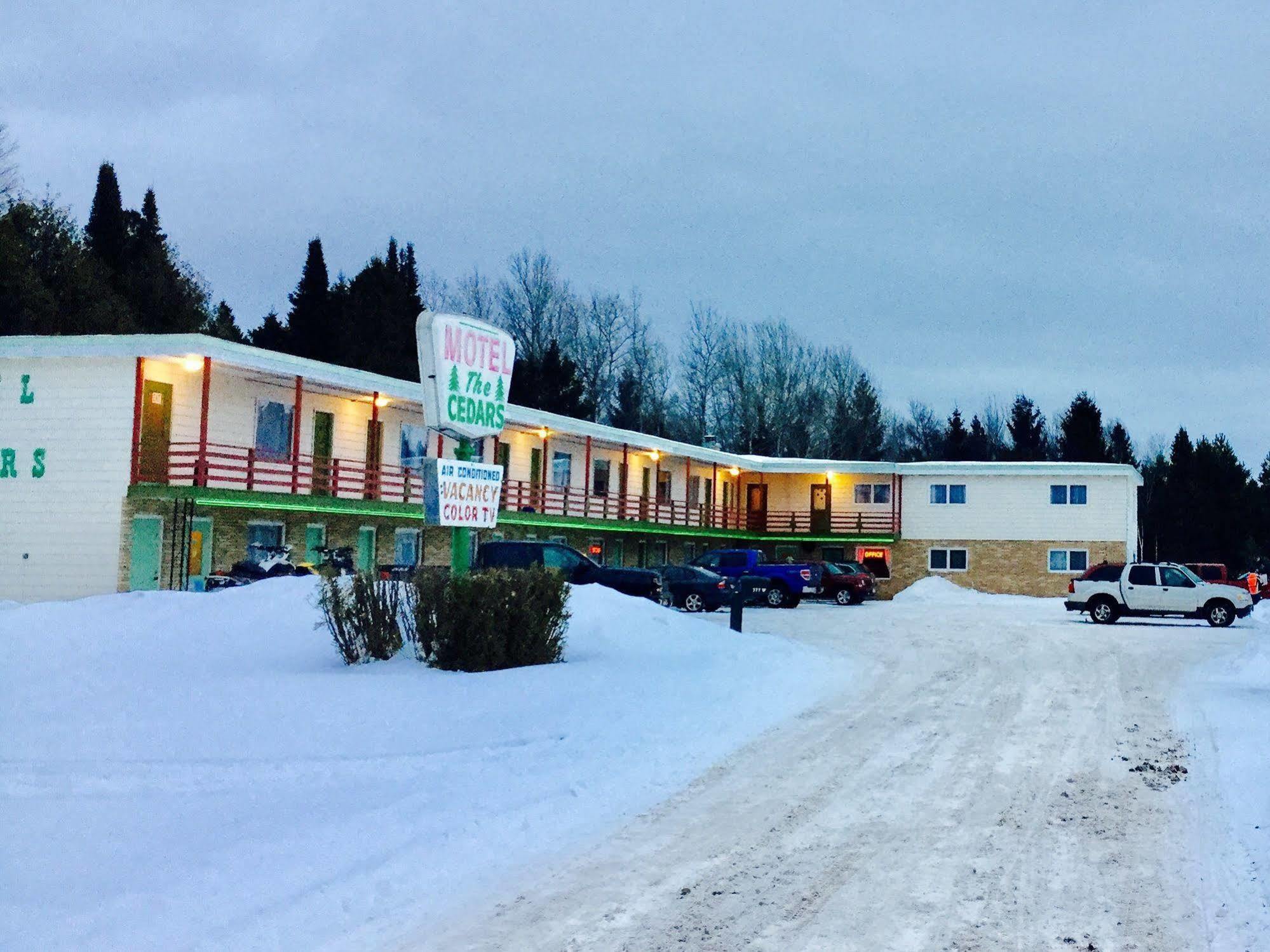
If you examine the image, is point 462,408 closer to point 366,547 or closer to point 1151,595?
point 366,547

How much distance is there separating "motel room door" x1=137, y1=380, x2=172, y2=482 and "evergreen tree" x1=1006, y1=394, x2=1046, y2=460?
68.3 metres

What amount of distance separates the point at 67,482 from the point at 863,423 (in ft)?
204

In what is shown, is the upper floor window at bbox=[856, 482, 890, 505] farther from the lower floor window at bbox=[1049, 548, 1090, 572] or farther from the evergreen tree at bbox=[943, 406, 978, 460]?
the evergreen tree at bbox=[943, 406, 978, 460]

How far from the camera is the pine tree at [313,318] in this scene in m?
63.0

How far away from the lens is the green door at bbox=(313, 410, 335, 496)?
3173 centimetres

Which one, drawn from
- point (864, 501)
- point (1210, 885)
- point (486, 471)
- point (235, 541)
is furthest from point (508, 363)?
point (864, 501)

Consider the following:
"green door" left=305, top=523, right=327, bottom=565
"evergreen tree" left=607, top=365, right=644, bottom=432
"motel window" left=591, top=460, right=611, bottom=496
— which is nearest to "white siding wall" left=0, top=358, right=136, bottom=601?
"green door" left=305, top=523, right=327, bottom=565

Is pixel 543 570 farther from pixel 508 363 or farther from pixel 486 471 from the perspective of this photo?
pixel 508 363

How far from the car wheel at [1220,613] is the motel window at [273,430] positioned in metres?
23.5

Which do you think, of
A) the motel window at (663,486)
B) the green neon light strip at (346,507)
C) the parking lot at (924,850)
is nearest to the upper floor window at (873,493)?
the green neon light strip at (346,507)

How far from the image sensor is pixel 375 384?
32625 mm

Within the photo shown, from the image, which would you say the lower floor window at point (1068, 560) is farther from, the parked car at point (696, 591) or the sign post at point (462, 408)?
the sign post at point (462, 408)

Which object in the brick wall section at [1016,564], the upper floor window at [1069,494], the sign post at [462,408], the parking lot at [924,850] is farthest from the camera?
the upper floor window at [1069,494]

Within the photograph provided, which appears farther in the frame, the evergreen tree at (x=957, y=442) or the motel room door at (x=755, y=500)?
the evergreen tree at (x=957, y=442)
